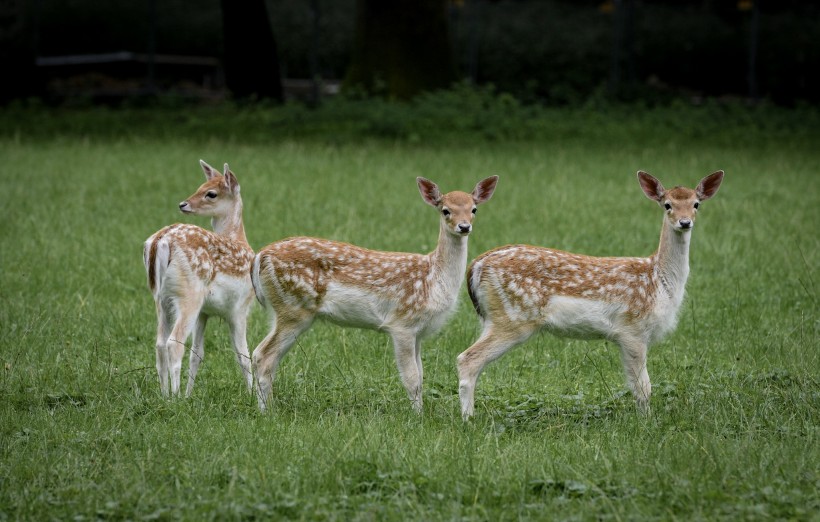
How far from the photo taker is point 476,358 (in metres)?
6.98

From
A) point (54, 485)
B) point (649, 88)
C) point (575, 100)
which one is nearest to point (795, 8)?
point (649, 88)

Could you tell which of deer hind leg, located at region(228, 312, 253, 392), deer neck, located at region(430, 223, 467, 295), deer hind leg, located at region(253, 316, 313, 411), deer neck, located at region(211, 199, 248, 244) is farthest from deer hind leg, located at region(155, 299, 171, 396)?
deer neck, located at region(430, 223, 467, 295)

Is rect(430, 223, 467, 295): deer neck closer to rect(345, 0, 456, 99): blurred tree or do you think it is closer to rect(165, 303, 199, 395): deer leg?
rect(165, 303, 199, 395): deer leg

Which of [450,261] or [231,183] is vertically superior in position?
[231,183]

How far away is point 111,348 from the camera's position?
8.45 meters

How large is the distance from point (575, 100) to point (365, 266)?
59.9ft

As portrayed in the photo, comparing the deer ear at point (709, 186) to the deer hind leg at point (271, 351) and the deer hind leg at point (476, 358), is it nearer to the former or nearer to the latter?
the deer hind leg at point (476, 358)

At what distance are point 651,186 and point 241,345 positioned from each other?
2682 millimetres

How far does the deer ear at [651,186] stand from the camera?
7.61 meters

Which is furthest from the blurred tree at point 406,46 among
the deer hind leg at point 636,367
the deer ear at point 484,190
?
the deer hind leg at point 636,367

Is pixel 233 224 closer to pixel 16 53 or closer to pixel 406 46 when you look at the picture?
pixel 406 46

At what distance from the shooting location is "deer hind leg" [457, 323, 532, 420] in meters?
6.97

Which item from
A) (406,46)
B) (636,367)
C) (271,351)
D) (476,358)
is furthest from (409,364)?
(406,46)

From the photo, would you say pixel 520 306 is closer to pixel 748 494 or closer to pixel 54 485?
pixel 748 494
